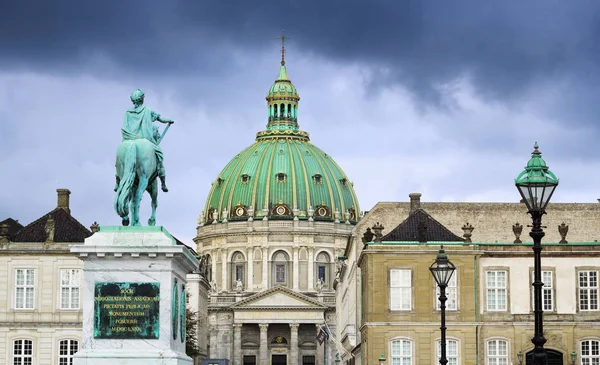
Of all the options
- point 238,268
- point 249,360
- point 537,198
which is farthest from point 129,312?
point 238,268

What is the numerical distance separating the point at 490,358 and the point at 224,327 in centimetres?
11661

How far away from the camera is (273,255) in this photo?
633ft

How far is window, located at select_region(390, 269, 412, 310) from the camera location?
70.7 m

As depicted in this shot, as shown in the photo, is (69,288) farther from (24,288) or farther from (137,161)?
(137,161)

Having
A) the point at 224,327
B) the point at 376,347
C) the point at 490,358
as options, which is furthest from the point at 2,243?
the point at 224,327

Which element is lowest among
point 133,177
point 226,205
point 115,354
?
point 115,354

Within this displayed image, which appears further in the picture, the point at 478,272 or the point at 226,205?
the point at 226,205

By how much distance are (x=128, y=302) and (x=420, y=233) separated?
42126 mm

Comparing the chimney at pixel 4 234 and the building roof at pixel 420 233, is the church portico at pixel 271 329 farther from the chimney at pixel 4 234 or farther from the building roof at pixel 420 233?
the building roof at pixel 420 233

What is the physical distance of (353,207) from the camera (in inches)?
7869

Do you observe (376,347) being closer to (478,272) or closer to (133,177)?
(478,272)

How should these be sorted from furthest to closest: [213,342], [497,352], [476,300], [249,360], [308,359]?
1. [308,359]
2. [249,360]
3. [213,342]
4. [497,352]
5. [476,300]

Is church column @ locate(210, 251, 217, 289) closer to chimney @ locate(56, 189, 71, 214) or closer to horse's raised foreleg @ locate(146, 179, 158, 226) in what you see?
chimney @ locate(56, 189, 71, 214)

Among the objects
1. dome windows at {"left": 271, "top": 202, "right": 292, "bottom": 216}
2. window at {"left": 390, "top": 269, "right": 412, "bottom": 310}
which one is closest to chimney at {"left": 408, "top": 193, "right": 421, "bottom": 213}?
window at {"left": 390, "top": 269, "right": 412, "bottom": 310}
